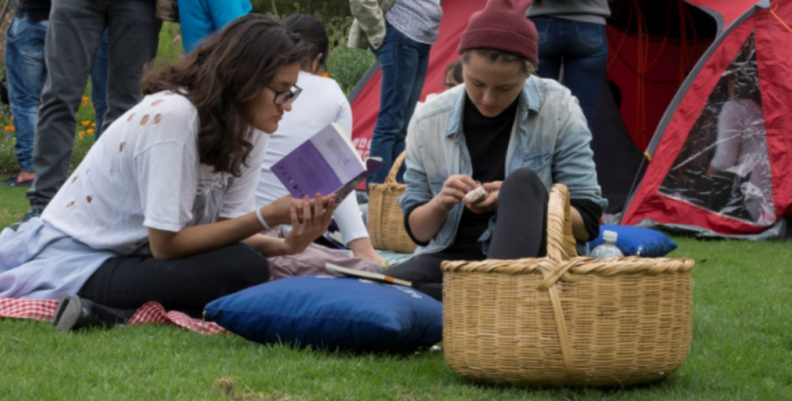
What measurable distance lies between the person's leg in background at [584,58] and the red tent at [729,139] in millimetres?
917

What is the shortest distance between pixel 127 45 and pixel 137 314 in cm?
179

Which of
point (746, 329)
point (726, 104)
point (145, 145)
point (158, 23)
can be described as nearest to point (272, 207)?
point (145, 145)

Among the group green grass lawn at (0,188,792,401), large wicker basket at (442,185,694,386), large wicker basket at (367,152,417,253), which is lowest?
large wicker basket at (367,152,417,253)

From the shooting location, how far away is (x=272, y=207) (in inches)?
118

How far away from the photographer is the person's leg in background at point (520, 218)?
239 cm

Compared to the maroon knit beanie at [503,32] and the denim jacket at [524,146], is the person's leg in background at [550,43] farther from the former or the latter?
the maroon knit beanie at [503,32]

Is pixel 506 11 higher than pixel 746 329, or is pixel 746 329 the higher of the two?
pixel 506 11

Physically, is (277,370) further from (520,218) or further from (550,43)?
(550,43)

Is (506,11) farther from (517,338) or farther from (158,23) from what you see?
(158,23)

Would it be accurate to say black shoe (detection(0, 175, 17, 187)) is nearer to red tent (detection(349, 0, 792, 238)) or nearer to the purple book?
red tent (detection(349, 0, 792, 238))

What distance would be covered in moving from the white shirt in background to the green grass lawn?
1320 mm

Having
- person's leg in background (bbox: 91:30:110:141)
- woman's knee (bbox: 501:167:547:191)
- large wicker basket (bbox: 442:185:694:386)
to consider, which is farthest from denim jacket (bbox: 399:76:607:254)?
person's leg in background (bbox: 91:30:110:141)

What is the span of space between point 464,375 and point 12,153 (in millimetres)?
7648

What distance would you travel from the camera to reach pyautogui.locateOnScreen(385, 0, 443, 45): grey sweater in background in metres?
5.57
